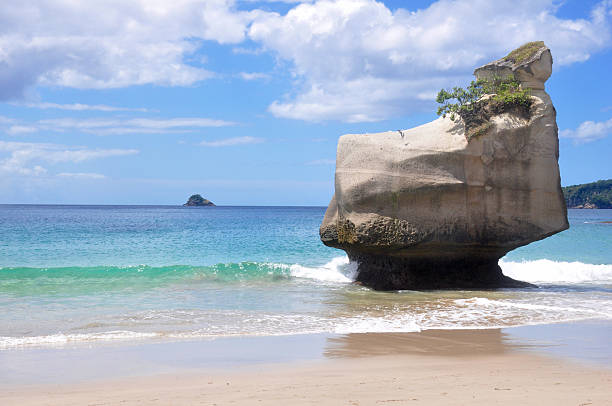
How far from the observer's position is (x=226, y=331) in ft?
29.3

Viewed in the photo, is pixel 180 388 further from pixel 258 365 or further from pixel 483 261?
pixel 483 261

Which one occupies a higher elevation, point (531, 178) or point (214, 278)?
point (531, 178)

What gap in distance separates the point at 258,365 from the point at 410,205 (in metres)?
6.83

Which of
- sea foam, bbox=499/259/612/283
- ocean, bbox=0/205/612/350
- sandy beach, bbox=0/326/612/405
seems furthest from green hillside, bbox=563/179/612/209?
sandy beach, bbox=0/326/612/405

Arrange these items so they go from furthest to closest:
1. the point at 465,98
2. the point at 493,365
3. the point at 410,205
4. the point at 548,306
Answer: the point at 465,98
the point at 410,205
the point at 548,306
the point at 493,365

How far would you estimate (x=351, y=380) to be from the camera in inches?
233

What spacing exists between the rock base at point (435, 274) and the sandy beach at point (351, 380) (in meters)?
5.82

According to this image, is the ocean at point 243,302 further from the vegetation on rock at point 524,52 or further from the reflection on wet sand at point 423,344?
the vegetation on rock at point 524,52

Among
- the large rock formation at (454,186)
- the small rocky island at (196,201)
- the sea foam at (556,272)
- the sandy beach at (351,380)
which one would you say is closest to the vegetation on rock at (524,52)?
the large rock formation at (454,186)

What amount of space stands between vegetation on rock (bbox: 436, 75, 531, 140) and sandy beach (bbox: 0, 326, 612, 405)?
635 cm

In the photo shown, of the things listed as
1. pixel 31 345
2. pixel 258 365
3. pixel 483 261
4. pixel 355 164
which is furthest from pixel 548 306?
pixel 31 345

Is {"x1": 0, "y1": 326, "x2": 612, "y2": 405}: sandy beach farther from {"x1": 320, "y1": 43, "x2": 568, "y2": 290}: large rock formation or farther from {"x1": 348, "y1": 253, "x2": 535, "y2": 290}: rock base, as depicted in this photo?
{"x1": 348, "y1": 253, "x2": 535, "y2": 290}: rock base

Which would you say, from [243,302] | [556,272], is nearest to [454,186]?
[243,302]

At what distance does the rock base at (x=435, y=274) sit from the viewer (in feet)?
44.9
